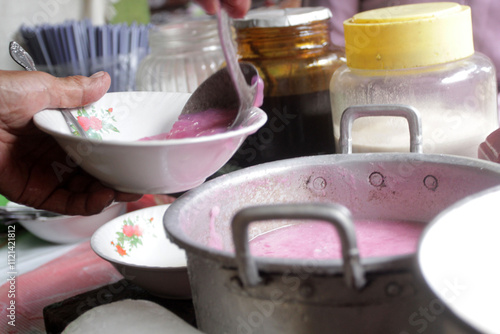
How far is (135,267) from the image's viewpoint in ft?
2.56

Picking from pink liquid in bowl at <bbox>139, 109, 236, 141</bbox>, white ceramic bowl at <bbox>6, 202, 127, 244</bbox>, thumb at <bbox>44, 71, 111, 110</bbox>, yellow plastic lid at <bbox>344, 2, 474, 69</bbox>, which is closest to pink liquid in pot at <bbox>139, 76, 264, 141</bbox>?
pink liquid in bowl at <bbox>139, 109, 236, 141</bbox>

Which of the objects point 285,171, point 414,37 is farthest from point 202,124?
point 414,37

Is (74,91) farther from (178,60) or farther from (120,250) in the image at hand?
(178,60)

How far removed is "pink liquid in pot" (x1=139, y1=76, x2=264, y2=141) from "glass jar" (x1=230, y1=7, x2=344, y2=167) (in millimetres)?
316

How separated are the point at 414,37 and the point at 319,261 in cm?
54

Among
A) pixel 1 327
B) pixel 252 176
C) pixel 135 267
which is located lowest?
pixel 1 327

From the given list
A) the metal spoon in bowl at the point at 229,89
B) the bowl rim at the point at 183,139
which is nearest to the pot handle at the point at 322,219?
the bowl rim at the point at 183,139

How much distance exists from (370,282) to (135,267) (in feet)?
1.27

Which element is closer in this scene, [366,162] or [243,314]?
[243,314]

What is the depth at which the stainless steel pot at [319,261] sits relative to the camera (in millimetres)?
488

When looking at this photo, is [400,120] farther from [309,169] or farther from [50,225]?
[50,225]

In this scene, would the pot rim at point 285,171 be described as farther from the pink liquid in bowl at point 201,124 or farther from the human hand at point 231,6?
the human hand at point 231,6

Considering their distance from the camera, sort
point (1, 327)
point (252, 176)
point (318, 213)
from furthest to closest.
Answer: point (1, 327) → point (252, 176) → point (318, 213)

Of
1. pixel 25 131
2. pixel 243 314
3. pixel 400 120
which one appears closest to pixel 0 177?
pixel 25 131
